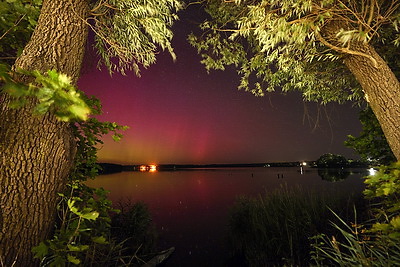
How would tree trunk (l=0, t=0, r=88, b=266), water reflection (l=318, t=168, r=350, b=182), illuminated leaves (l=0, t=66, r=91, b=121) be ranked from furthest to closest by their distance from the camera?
water reflection (l=318, t=168, r=350, b=182)
tree trunk (l=0, t=0, r=88, b=266)
illuminated leaves (l=0, t=66, r=91, b=121)

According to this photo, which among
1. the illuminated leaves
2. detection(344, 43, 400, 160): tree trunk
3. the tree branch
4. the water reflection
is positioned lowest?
the water reflection

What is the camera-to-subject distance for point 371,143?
6246 mm

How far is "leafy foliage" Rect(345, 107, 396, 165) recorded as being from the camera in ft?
20.1

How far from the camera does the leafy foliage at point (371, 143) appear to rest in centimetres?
612

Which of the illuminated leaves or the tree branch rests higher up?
the tree branch

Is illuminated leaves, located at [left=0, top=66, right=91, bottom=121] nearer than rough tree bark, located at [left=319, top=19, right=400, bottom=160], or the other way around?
illuminated leaves, located at [left=0, top=66, right=91, bottom=121]

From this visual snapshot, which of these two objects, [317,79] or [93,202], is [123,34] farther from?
[317,79]

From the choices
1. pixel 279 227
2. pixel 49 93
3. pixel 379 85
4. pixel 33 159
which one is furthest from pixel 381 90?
pixel 33 159

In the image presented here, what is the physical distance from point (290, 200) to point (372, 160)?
9.40ft

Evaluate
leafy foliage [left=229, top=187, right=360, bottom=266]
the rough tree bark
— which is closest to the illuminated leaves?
the rough tree bark

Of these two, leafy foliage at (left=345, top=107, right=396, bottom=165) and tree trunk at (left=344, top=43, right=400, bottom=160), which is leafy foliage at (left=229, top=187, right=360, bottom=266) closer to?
leafy foliage at (left=345, top=107, right=396, bottom=165)

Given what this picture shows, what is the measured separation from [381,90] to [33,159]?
5529 millimetres

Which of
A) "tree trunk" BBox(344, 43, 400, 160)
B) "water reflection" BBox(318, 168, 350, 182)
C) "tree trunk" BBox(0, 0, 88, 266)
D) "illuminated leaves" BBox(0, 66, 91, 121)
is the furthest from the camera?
"water reflection" BBox(318, 168, 350, 182)

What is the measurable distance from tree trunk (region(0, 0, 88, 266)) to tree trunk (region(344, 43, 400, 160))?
16.6 feet
